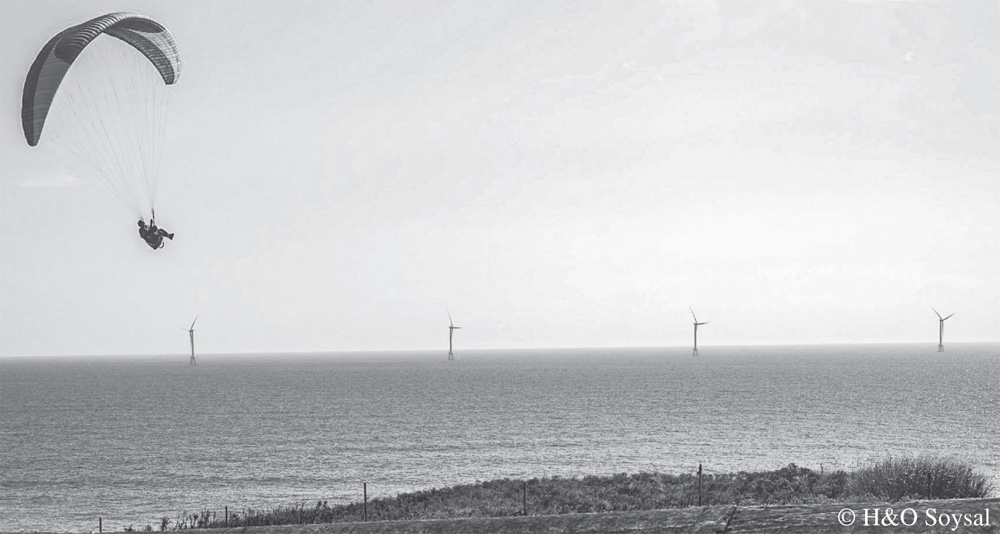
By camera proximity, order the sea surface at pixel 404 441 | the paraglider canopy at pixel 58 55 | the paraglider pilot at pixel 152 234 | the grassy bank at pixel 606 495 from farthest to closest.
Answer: the sea surface at pixel 404 441, the grassy bank at pixel 606 495, the paraglider pilot at pixel 152 234, the paraglider canopy at pixel 58 55

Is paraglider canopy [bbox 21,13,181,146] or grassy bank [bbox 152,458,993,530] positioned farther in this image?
grassy bank [bbox 152,458,993,530]

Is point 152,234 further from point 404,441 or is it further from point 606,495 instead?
point 404,441

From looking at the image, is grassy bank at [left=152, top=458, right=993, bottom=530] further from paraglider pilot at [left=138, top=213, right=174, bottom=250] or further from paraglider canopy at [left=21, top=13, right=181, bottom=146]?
paraglider canopy at [left=21, top=13, right=181, bottom=146]

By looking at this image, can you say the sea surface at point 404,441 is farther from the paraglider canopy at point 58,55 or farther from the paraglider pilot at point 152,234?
the paraglider canopy at point 58,55

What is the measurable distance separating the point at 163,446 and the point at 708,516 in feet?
277

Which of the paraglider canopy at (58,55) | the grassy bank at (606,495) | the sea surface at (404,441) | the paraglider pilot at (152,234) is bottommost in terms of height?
the sea surface at (404,441)

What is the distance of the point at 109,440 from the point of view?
283 feet

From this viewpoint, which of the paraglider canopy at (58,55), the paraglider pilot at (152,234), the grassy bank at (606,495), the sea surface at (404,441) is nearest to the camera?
the paraglider canopy at (58,55)

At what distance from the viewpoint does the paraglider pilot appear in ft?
87.1

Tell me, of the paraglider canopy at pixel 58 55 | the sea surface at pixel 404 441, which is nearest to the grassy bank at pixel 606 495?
the sea surface at pixel 404 441

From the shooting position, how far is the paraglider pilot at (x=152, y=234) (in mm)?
26547

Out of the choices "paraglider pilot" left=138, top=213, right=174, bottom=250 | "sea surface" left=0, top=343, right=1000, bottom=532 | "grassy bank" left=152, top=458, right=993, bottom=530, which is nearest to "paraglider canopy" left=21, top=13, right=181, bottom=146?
"paraglider pilot" left=138, top=213, right=174, bottom=250

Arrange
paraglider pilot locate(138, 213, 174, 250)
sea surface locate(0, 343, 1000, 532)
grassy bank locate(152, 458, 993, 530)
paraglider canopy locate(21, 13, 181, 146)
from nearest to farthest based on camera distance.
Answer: paraglider canopy locate(21, 13, 181, 146)
paraglider pilot locate(138, 213, 174, 250)
grassy bank locate(152, 458, 993, 530)
sea surface locate(0, 343, 1000, 532)

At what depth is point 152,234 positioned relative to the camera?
2673 centimetres
